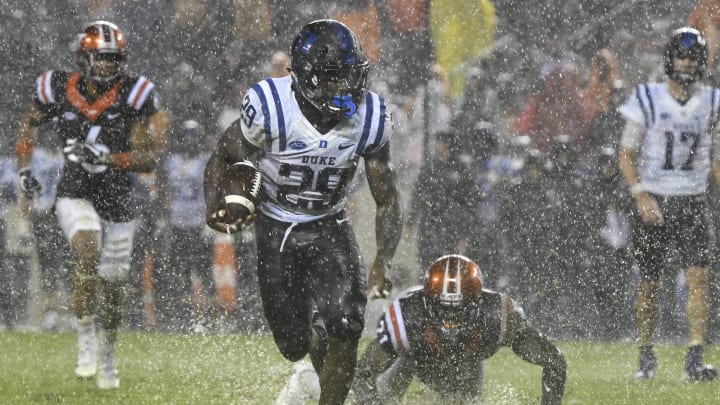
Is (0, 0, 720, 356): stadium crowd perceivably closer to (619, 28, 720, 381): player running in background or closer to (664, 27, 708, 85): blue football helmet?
(619, 28, 720, 381): player running in background

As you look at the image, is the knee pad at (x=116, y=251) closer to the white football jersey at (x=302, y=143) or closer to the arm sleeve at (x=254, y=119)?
the white football jersey at (x=302, y=143)

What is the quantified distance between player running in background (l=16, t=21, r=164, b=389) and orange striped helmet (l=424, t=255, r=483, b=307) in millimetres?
2207

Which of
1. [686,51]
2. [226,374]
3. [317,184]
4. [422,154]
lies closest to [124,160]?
[226,374]

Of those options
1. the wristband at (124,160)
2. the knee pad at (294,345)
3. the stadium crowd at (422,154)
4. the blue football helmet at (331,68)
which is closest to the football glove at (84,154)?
the wristband at (124,160)

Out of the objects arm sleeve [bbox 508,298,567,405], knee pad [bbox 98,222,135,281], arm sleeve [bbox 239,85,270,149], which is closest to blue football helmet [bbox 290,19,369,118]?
arm sleeve [bbox 239,85,270,149]

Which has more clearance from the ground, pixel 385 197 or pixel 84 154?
pixel 385 197

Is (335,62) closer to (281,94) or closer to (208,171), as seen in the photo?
(281,94)

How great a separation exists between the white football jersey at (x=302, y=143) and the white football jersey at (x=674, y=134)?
3.17 meters

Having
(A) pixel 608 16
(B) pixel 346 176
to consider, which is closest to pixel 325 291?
(B) pixel 346 176

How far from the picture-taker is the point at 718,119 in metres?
8.80

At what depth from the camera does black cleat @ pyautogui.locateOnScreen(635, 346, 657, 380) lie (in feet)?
28.0

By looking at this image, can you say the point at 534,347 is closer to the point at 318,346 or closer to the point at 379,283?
the point at 318,346

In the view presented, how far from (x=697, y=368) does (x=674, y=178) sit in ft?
3.43

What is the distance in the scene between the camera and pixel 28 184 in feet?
26.3
